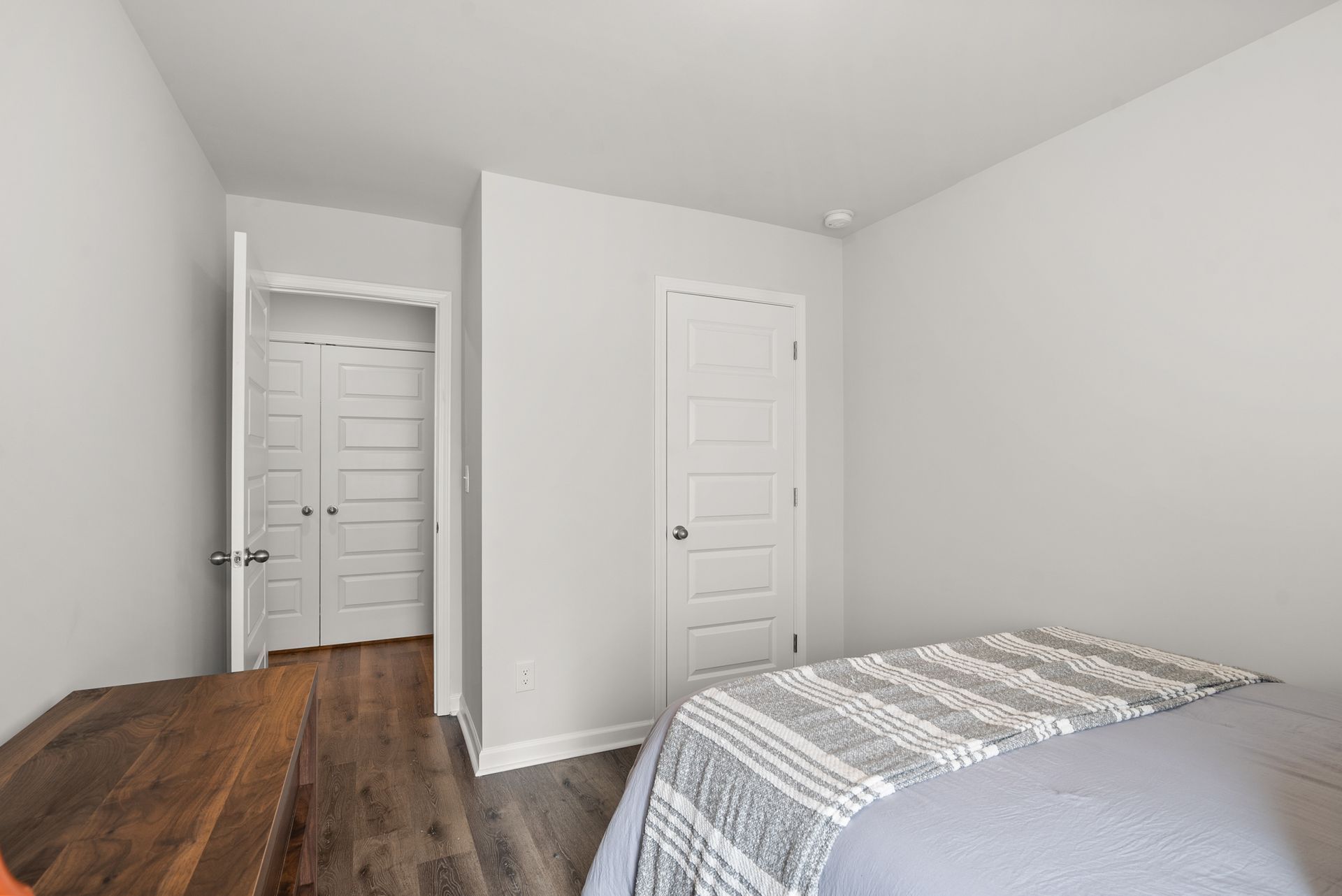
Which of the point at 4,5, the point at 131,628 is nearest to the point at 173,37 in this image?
the point at 4,5

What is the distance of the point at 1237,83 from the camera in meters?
2.00

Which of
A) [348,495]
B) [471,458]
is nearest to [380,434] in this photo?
[348,495]

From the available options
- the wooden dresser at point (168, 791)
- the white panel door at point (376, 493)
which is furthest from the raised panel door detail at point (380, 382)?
the wooden dresser at point (168, 791)

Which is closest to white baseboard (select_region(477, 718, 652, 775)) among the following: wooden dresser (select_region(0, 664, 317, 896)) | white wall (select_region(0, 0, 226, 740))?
white wall (select_region(0, 0, 226, 740))

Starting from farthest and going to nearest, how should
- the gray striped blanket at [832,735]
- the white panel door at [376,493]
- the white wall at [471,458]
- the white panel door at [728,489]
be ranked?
the white panel door at [376,493] < the white panel door at [728,489] < the white wall at [471,458] < the gray striped blanket at [832,735]

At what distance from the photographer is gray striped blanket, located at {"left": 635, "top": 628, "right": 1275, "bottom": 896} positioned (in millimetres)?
1238

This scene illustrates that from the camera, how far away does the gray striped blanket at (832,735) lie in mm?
1238

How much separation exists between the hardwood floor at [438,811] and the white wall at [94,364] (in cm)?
71

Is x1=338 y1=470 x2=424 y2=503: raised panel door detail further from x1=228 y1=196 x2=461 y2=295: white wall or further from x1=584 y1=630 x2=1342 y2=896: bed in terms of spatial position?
x1=584 y1=630 x2=1342 y2=896: bed

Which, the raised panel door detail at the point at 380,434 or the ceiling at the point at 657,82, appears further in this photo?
the raised panel door detail at the point at 380,434

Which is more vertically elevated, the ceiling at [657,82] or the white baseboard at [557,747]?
the ceiling at [657,82]

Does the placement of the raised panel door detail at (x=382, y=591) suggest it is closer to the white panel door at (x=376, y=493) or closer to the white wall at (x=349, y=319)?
the white panel door at (x=376, y=493)

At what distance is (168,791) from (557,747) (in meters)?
2.02

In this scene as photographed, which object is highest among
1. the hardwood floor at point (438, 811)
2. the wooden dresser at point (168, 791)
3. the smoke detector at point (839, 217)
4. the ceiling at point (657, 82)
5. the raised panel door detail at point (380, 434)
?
the ceiling at point (657, 82)
